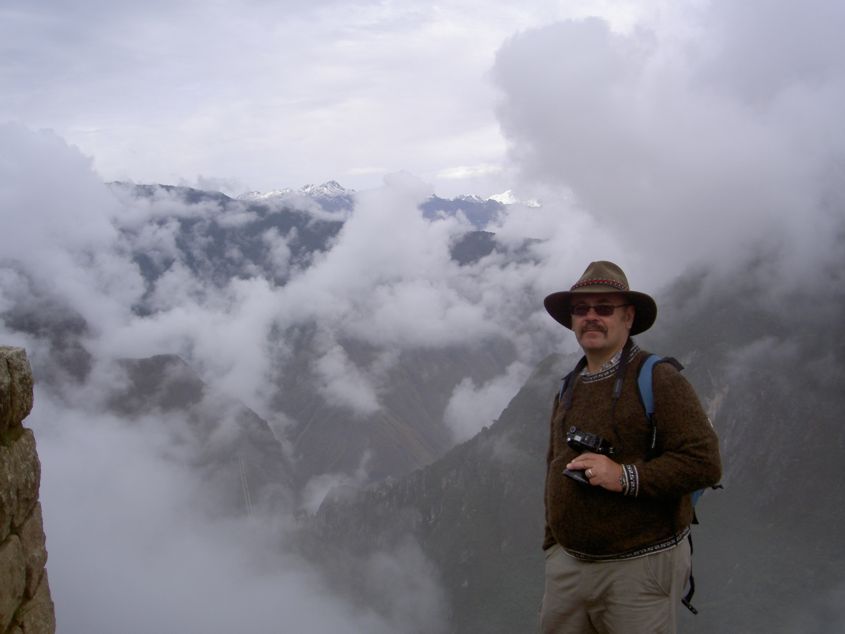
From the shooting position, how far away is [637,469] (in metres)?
5.96

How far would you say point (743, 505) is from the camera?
145750 millimetres

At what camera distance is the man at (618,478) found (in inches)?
233

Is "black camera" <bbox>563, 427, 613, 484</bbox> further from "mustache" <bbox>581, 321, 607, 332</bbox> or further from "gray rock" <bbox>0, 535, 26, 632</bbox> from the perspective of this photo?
"gray rock" <bbox>0, 535, 26, 632</bbox>

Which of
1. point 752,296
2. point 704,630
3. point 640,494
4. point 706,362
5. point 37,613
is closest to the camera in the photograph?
point 640,494

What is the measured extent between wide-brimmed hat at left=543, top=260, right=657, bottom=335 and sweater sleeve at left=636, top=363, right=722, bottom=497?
1.06 metres

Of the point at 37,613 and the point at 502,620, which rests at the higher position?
the point at 37,613

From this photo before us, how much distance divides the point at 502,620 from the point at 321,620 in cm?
6686

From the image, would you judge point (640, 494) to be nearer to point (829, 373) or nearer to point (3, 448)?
point (3, 448)

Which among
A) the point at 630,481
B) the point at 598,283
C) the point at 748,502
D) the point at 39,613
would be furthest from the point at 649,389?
the point at 748,502

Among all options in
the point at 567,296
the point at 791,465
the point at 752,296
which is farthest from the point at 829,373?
the point at 567,296

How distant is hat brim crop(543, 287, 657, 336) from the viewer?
674 cm

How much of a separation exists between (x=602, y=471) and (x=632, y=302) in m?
1.83

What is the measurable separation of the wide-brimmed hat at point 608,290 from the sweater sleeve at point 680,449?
1.06m

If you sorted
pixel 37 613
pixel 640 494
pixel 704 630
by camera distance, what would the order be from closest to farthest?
1. pixel 640 494
2. pixel 37 613
3. pixel 704 630
